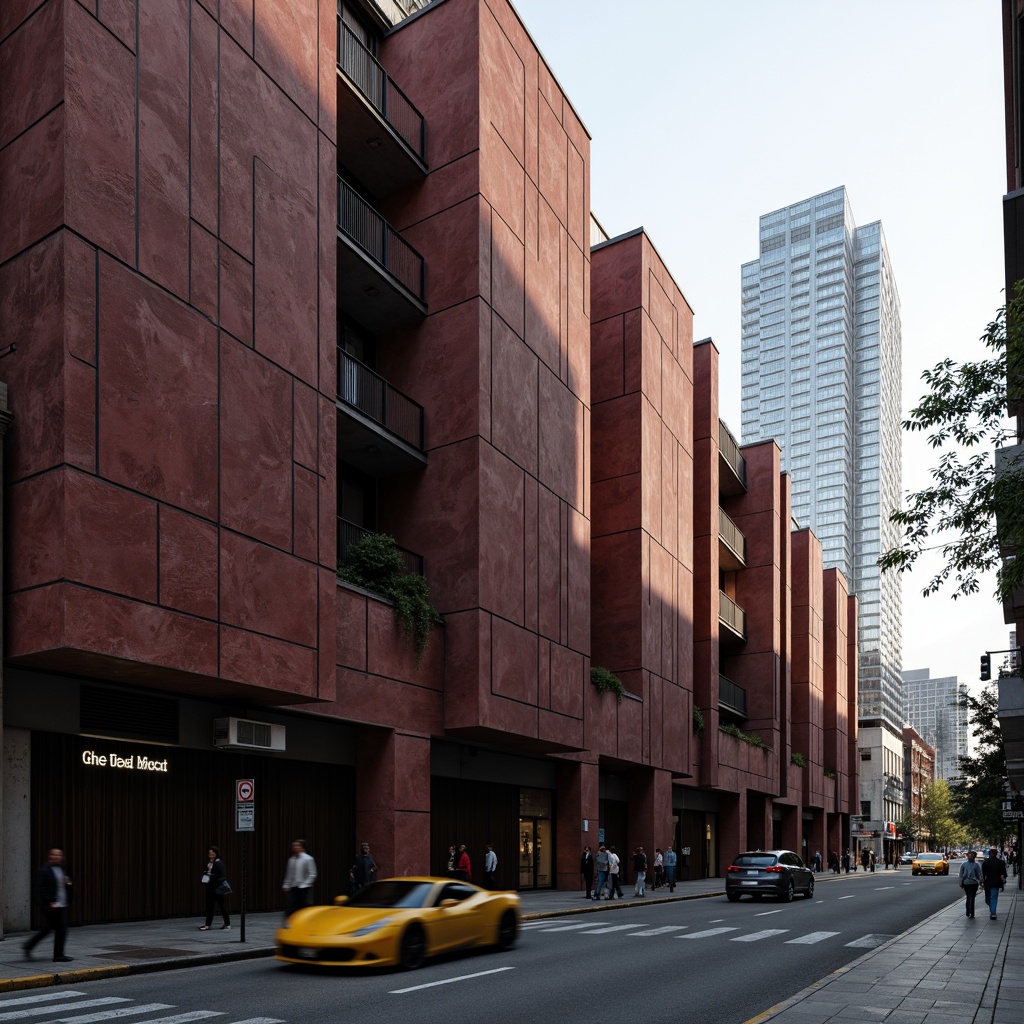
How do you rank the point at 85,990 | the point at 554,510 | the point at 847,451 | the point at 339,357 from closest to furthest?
the point at 85,990, the point at 339,357, the point at 554,510, the point at 847,451

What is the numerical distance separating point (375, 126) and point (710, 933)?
65.6 ft

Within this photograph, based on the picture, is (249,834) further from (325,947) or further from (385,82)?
(385,82)

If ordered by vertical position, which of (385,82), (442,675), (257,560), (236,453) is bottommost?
(442,675)

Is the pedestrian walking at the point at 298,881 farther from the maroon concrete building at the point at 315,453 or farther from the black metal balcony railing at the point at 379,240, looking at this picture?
the black metal balcony railing at the point at 379,240

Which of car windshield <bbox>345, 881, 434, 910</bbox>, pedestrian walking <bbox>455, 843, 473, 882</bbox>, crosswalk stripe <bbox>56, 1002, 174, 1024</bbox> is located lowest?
pedestrian walking <bbox>455, 843, 473, 882</bbox>

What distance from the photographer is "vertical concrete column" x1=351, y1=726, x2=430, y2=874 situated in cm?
2512

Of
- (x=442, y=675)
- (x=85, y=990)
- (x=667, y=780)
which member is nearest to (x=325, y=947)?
(x=85, y=990)

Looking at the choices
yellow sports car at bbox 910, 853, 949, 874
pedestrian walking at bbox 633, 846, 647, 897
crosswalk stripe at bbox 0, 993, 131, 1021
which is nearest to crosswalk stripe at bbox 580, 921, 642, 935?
pedestrian walking at bbox 633, 846, 647, 897

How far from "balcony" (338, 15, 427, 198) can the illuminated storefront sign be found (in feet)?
51.4

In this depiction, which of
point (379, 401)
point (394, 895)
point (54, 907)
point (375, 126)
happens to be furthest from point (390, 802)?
point (375, 126)

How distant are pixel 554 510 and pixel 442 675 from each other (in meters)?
6.90

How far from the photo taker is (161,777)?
69.9 feet

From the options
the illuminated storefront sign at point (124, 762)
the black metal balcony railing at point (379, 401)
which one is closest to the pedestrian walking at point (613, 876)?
the black metal balcony railing at point (379, 401)

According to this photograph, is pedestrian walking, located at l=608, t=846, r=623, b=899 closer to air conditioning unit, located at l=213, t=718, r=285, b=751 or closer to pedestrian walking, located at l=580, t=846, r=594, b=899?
pedestrian walking, located at l=580, t=846, r=594, b=899
